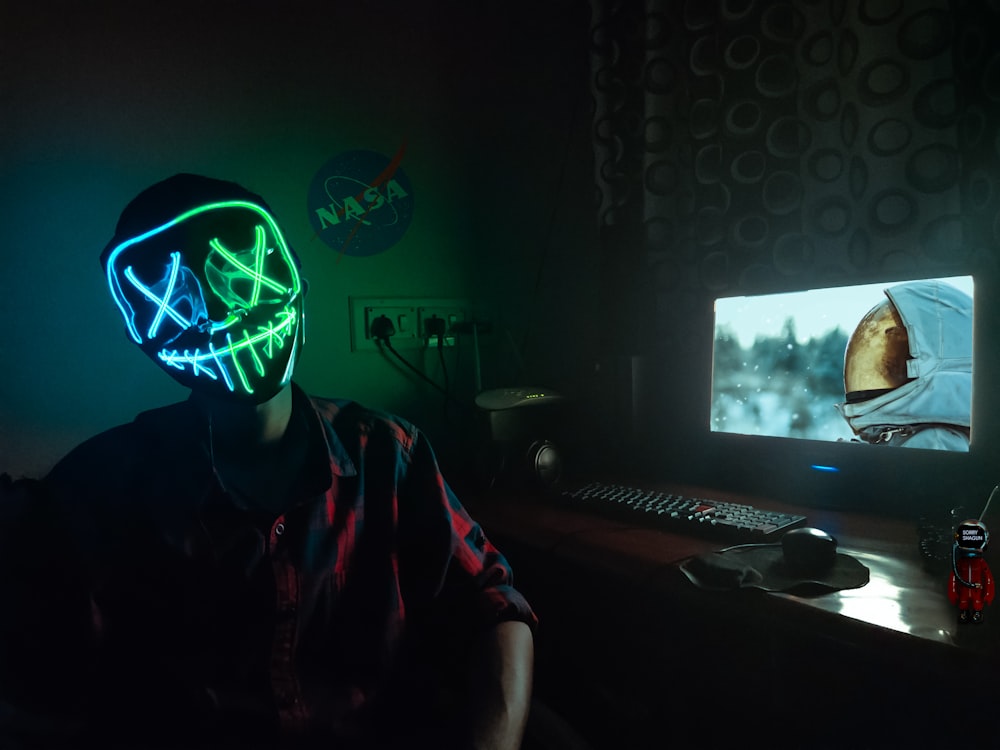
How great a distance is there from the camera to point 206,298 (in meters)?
0.80

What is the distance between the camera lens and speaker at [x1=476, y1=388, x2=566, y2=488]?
4.30 ft

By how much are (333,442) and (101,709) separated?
1.39 feet

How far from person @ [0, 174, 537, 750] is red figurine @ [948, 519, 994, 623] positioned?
0.49 meters

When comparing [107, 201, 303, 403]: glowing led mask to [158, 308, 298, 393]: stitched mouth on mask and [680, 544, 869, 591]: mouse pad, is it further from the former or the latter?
[680, 544, 869, 591]: mouse pad

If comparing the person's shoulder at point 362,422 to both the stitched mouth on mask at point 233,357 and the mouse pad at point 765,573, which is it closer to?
the stitched mouth on mask at point 233,357

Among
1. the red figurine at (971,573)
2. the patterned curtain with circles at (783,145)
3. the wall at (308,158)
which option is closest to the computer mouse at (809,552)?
the red figurine at (971,573)

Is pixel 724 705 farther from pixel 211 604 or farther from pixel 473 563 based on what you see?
pixel 211 604

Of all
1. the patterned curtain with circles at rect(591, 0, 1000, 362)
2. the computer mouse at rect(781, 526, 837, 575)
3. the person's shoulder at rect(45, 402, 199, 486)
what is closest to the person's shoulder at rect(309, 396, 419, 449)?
the person's shoulder at rect(45, 402, 199, 486)

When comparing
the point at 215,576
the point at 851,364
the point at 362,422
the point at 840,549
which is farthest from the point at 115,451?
the point at 851,364

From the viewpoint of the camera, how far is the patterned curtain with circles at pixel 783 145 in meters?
1.09

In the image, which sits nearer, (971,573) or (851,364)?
(971,573)

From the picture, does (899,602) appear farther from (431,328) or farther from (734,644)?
(431,328)

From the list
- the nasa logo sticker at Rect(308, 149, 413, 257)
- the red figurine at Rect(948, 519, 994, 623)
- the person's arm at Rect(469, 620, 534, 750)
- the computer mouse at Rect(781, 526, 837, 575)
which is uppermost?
the nasa logo sticker at Rect(308, 149, 413, 257)

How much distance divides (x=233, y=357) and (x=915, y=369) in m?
0.99
